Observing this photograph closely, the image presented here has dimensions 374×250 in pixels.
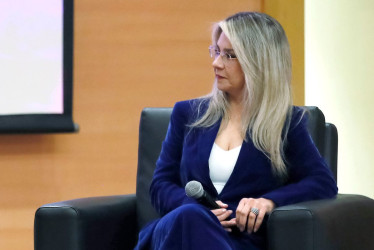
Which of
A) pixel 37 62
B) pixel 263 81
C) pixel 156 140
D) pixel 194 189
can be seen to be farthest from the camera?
pixel 37 62

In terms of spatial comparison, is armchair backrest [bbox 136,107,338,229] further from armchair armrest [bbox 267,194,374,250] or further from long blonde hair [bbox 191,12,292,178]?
armchair armrest [bbox 267,194,374,250]

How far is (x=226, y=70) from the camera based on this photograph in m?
2.35

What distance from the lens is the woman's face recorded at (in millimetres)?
2346

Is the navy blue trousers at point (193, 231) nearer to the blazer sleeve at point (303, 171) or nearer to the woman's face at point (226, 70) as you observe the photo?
the blazer sleeve at point (303, 171)

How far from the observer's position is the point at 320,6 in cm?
398

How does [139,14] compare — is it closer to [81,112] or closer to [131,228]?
[81,112]

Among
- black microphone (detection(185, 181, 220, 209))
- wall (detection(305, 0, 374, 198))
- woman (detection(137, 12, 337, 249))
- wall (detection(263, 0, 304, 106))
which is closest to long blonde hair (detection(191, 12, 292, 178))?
woman (detection(137, 12, 337, 249))

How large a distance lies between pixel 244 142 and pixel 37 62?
5.07 feet

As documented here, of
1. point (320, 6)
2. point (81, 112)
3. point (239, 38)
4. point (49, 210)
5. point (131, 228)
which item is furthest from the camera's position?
point (320, 6)

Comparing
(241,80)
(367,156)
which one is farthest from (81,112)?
(367,156)

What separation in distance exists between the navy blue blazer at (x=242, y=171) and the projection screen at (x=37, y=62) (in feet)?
3.84

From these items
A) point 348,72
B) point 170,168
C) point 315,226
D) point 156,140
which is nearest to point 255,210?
point 315,226

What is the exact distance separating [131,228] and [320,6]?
2.01 metres

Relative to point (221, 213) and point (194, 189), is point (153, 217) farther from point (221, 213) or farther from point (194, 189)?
point (194, 189)
